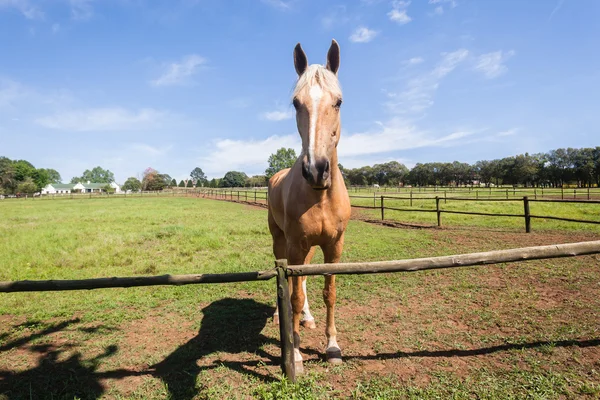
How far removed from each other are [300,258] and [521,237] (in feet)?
29.0

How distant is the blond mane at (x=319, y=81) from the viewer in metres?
2.36

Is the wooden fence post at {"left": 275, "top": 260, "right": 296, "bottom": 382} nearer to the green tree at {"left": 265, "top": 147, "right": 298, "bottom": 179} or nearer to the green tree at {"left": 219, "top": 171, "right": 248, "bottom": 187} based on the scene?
the green tree at {"left": 265, "top": 147, "right": 298, "bottom": 179}

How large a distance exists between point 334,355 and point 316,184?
2062 millimetres

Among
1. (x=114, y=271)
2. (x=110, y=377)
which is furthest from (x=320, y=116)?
(x=114, y=271)

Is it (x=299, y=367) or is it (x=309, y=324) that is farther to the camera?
(x=309, y=324)

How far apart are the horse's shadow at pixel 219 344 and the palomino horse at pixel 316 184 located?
0.77m

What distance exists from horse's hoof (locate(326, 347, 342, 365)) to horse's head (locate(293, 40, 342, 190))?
1.89m

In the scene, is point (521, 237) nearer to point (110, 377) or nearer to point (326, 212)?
point (326, 212)

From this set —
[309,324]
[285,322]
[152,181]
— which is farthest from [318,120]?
[152,181]

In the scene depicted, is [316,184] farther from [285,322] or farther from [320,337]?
[320,337]

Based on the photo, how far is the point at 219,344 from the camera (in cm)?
339

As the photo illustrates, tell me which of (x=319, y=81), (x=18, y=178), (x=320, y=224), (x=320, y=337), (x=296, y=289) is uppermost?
(x=18, y=178)

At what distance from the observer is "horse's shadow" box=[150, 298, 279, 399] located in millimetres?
2758

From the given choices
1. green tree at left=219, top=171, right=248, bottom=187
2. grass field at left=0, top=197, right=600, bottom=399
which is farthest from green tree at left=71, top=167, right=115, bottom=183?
grass field at left=0, top=197, right=600, bottom=399
